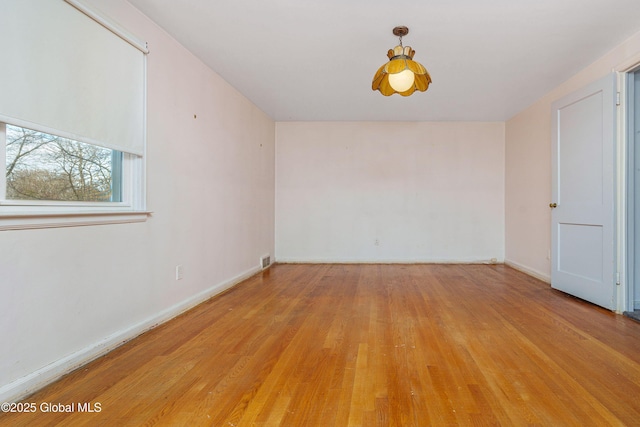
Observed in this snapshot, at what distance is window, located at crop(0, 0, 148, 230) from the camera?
162 centimetres

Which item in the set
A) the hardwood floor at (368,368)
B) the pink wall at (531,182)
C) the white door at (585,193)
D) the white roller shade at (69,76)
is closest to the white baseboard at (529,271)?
the pink wall at (531,182)

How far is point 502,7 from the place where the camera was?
242cm

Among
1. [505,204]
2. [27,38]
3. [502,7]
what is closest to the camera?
[27,38]

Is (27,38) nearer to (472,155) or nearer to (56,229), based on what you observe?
(56,229)

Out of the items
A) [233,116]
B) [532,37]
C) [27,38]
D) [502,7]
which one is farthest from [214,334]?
[532,37]

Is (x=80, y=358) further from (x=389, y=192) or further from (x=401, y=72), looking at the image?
(x=389, y=192)

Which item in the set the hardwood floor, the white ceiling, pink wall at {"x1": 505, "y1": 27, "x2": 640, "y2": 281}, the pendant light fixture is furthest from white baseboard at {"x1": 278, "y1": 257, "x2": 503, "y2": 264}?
the pendant light fixture

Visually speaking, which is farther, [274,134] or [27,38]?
[274,134]

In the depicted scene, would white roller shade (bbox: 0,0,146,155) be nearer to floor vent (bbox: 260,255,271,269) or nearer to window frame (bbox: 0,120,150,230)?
window frame (bbox: 0,120,150,230)

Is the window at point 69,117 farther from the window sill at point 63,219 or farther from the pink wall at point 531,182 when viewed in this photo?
the pink wall at point 531,182

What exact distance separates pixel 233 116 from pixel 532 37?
3.19 m

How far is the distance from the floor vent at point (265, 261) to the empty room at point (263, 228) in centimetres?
13

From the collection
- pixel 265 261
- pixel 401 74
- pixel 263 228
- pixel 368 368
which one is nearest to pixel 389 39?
pixel 401 74

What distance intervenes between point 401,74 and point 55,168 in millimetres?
2420
